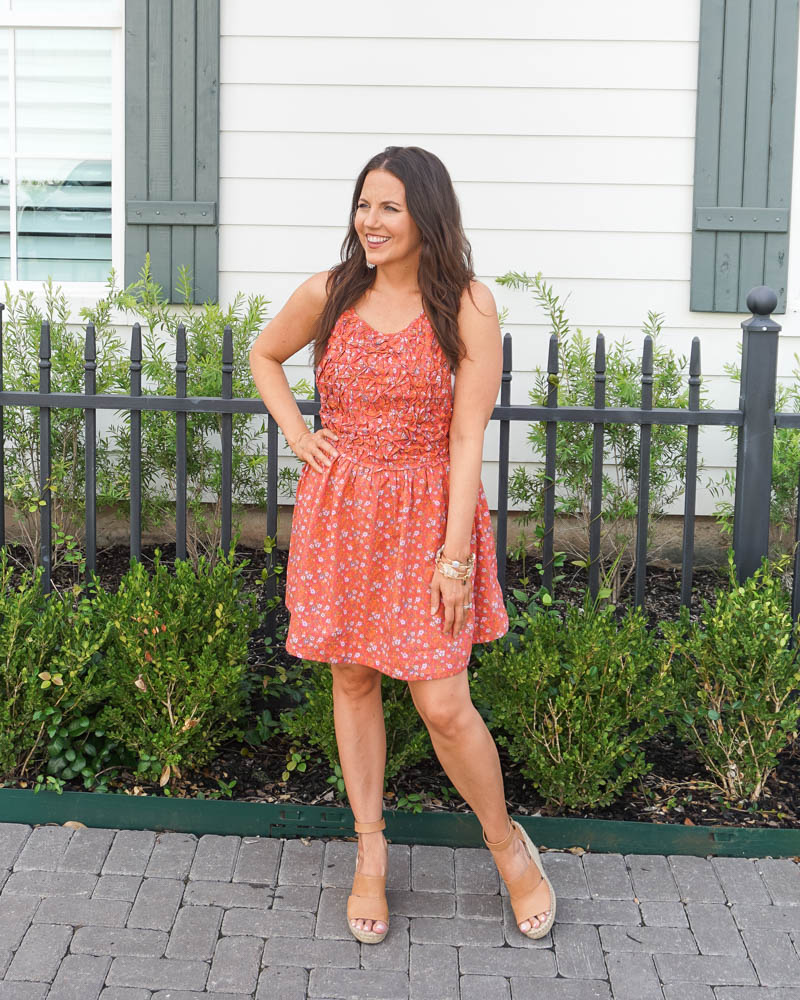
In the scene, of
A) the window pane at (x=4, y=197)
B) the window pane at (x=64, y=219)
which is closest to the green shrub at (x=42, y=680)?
the window pane at (x=64, y=219)

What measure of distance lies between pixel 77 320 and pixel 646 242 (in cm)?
266

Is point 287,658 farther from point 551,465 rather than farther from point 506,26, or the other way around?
point 506,26

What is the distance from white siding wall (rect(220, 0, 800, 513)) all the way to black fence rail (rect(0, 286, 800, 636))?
160 centimetres

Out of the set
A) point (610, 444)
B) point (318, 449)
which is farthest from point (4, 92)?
point (318, 449)

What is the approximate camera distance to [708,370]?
5363 mm

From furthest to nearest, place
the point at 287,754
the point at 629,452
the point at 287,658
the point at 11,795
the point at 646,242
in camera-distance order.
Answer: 1. the point at 646,242
2. the point at 629,452
3. the point at 287,658
4. the point at 287,754
5. the point at 11,795

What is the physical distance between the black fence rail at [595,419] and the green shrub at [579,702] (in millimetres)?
422

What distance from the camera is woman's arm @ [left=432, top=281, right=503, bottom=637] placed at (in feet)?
9.07

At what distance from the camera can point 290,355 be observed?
121 inches

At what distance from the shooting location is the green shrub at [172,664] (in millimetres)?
3449

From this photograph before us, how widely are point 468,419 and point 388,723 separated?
115cm

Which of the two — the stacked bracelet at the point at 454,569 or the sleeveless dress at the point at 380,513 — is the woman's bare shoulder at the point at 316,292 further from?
the stacked bracelet at the point at 454,569

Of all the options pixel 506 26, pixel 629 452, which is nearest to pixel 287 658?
pixel 629 452

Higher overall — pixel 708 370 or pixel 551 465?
pixel 708 370
